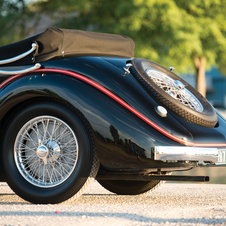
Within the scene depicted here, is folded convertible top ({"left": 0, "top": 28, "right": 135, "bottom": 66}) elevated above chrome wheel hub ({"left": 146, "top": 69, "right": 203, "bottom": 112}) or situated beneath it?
elevated above

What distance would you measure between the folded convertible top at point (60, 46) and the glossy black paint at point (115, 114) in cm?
18

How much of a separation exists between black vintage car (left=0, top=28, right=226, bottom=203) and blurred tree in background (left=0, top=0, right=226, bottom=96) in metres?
11.2

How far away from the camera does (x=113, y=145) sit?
3727 millimetres

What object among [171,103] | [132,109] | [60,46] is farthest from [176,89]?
[60,46]

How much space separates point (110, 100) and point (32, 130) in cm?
83

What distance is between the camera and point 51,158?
393 centimetres

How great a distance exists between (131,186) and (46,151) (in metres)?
1.29

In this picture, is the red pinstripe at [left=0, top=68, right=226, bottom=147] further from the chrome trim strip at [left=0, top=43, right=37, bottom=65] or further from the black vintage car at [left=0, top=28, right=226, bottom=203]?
the chrome trim strip at [left=0, top=43, right=37, bottom=65]

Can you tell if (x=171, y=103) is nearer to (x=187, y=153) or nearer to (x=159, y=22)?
(x=187, y=153)

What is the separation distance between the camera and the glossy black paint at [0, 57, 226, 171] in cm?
369

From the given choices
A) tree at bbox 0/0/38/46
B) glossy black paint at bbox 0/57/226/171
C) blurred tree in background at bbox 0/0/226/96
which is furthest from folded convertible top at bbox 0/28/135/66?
tree at bbox 0/0/38/46

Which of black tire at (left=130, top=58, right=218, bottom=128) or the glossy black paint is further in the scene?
black tire at (left=130, top=58, right=218, bottom=128)

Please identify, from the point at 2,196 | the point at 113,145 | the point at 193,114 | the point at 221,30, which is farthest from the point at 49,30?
the point at 221,30

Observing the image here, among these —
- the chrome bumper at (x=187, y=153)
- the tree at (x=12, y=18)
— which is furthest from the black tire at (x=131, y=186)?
the tree at (x=12, y=18)
